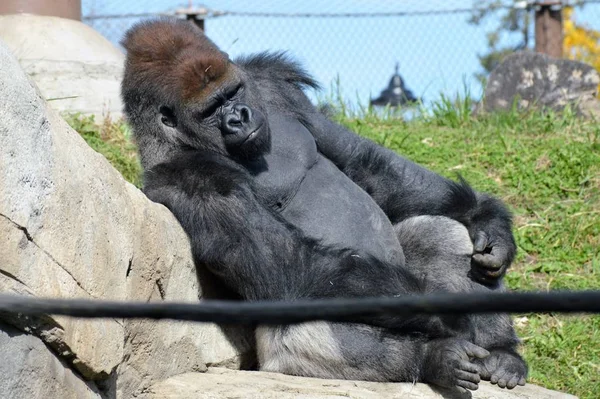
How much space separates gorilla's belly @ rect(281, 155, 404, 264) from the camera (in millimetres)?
3836

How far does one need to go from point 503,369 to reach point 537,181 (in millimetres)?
2641

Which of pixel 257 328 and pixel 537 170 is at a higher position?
pixel 537 170

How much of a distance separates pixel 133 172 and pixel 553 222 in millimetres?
2613

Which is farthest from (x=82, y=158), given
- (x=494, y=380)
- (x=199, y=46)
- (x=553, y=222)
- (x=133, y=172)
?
(x=553, y=222)

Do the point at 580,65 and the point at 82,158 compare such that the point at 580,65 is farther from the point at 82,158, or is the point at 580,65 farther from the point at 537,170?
the point at 82,158

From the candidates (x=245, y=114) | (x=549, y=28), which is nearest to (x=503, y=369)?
(x=245, y=114)

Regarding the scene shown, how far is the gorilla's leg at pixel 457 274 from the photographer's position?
362cm

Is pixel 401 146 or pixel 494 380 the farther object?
pixel 401 146

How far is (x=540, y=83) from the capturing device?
7973 mm

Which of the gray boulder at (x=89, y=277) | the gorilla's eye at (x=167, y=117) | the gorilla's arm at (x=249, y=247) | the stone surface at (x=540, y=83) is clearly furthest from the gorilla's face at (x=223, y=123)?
the stone surface at (x=540, y=83)

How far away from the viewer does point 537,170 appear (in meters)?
6.05

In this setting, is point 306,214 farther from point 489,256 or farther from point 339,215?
point 489,256

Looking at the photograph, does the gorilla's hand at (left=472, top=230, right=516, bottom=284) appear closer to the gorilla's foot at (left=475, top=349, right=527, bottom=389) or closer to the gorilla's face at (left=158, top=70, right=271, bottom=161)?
the gorilla's foot at (left=475, top=349, right=527, bottom=389)

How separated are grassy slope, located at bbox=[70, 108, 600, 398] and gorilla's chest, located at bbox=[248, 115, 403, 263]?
3.60ft
